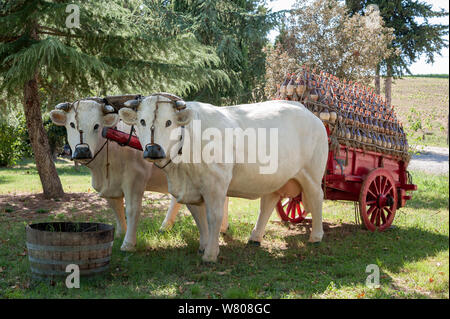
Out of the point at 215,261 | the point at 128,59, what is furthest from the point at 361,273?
the point at 128,59

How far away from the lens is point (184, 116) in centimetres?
491

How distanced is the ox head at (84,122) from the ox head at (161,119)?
0.64m

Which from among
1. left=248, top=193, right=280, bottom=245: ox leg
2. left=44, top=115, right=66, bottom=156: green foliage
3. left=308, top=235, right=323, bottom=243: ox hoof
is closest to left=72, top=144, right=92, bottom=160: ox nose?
left=248, top=193, right=280, bottom=245: ox leg

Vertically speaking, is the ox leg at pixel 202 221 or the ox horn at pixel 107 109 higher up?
the ox horn at pixel 107 109

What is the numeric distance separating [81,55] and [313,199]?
5.19 meters

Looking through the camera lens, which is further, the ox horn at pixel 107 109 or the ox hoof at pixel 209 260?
the ox horn at pixel 107 109

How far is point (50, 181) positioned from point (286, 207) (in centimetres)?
581

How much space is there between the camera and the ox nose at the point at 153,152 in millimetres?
4629

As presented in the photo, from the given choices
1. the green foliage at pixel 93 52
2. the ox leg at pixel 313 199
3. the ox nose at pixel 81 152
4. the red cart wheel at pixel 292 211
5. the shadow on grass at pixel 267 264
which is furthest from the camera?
the green foliage at pixel 93 52

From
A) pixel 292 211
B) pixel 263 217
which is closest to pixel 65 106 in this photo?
pixel 263 217

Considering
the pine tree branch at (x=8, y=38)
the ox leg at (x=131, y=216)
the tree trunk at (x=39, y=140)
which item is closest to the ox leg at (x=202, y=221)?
the ox leg at (x=131, y=216)

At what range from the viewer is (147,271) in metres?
5.07

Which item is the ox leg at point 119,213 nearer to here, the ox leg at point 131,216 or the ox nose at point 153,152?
the ox leg at point 131,216

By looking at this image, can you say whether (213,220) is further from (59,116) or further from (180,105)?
(59,116)
